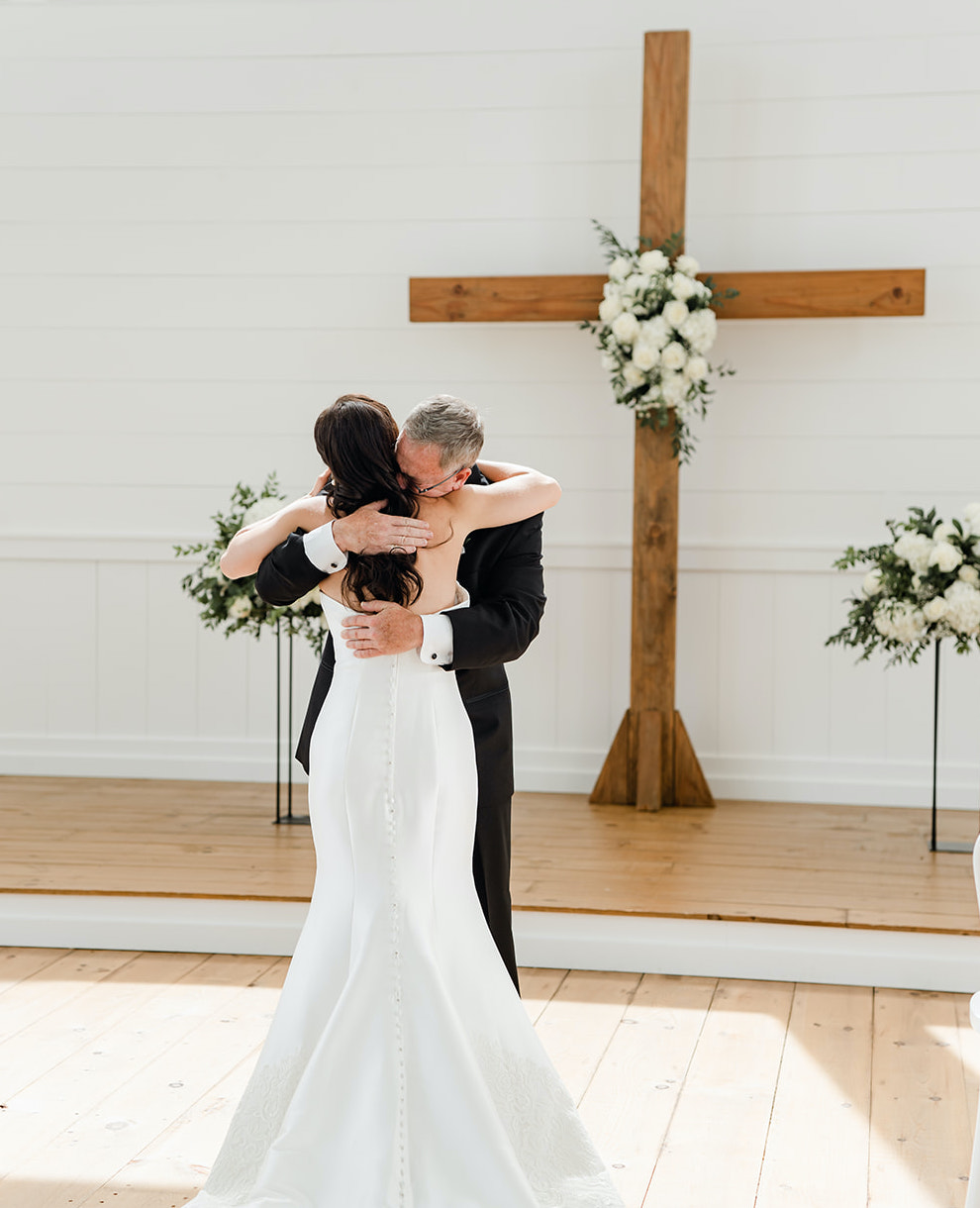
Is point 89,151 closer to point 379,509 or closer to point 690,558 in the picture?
point 690,558

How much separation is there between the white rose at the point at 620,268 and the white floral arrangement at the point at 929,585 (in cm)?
133

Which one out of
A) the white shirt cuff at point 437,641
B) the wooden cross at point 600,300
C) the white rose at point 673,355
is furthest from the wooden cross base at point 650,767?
the white shirt cuff at point 437,641

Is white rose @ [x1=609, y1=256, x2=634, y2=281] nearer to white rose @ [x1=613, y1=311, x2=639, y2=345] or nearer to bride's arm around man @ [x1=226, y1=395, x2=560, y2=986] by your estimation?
white rose @ [x1=613, y1=311, x2=639, y2=345]

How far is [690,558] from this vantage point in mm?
5258

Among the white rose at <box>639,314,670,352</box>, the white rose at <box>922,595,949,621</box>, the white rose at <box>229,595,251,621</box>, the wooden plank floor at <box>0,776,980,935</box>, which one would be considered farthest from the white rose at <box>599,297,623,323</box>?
the wooden plank floor at <box>0,776,980,935</box>

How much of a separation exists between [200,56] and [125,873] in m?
3.28

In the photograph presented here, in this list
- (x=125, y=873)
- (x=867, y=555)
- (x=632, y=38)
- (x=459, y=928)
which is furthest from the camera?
(x=632, y=38)

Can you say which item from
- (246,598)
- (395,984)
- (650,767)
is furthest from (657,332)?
(395,984)

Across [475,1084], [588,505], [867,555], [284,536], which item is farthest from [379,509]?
[588,505]

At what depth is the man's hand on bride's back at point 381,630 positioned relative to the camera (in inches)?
90.1

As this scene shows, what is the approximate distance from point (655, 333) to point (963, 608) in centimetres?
140

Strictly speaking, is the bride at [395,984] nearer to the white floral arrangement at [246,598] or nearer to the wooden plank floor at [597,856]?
the wooden plank floor at [597,856]

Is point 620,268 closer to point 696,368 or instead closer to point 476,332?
point 696,368

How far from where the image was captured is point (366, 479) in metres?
2.26
